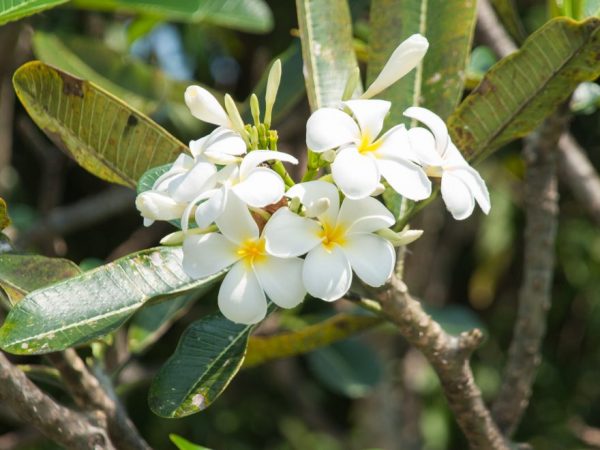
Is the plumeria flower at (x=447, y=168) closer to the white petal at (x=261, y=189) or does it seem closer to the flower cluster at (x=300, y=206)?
the flower cluster at (x=300, y=206)

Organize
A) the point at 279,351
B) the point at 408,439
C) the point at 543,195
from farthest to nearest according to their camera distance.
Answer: the point at 408,439, the point at 279,351, the point at 543,195

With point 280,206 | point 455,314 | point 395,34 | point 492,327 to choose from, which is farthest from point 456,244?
point 280,206

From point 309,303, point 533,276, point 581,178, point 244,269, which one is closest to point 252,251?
point 244,269

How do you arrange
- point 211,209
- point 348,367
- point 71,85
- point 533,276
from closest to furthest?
point 211,209
point 71,85
point 533,276
point 348,367

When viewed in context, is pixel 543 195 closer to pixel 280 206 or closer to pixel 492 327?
pixel 280 206

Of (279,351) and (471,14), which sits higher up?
(471,14)

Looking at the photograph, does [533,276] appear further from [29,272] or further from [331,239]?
[29,272]

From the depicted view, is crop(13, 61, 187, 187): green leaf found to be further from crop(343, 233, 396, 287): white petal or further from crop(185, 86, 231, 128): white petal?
crop(343, 233, 396, 287): white petal

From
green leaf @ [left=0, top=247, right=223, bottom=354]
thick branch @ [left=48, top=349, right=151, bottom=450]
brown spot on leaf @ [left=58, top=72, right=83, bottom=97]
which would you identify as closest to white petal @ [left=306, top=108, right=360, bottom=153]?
green leaf @ [left=0, top=247, right=223, bottom=354]
